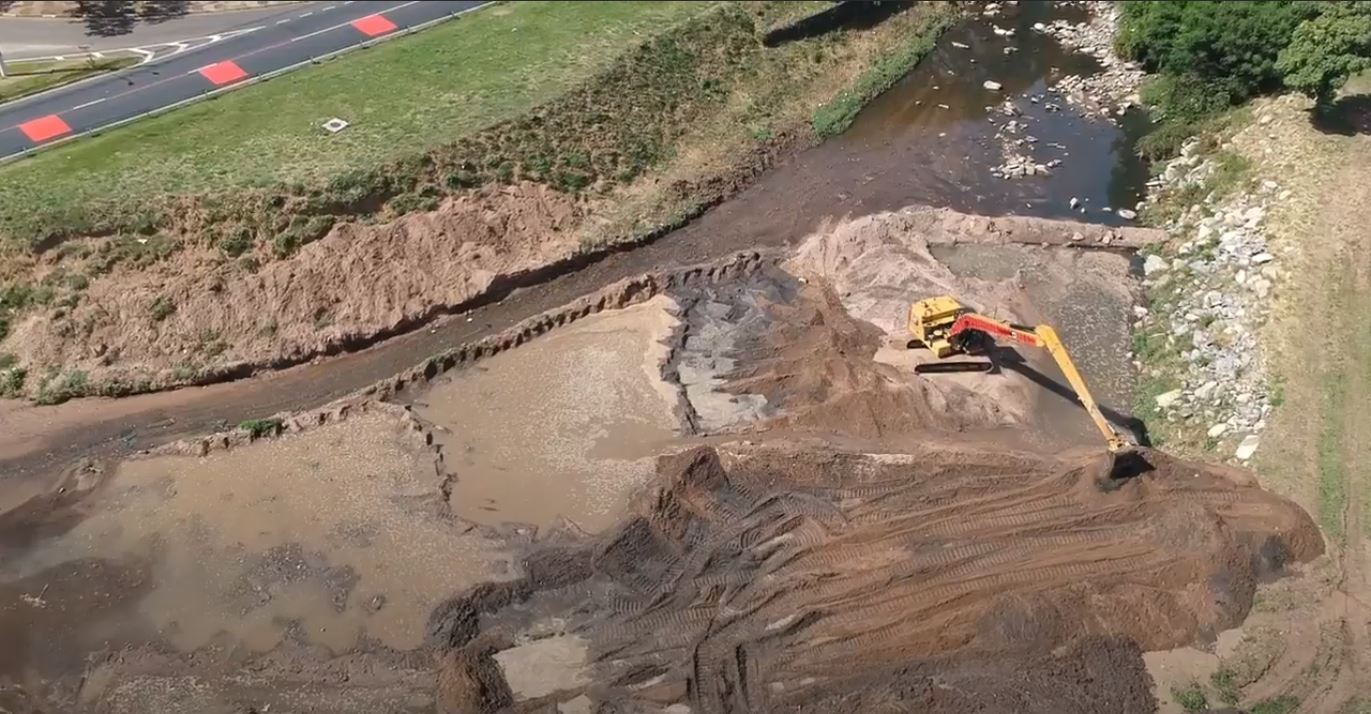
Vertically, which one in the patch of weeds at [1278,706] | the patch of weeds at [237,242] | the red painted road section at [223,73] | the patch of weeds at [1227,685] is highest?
the red painted road section at [223,73]

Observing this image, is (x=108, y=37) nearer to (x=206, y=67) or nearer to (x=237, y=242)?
(x=206, y=67)

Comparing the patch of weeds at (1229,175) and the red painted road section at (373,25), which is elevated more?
the red painted road section at (373,25)

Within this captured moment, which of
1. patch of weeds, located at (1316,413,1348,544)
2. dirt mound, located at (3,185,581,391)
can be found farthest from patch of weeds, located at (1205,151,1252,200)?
dirt mound, located at (3,185,581,391)

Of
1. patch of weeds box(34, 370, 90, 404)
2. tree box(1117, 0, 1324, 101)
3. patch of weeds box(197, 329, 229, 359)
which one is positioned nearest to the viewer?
patch of weeds box(34, 370, 90, 404)

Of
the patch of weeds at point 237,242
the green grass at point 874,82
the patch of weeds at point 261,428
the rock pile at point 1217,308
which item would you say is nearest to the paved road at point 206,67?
the patch of weeds at point 237,242

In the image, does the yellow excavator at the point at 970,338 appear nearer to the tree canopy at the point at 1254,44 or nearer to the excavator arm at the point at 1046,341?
the excavator arm at the point at 1046,341

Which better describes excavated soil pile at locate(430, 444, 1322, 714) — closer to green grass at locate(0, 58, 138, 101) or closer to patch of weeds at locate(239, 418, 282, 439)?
patch of weeds at locate(239, 418, 282, 439)
